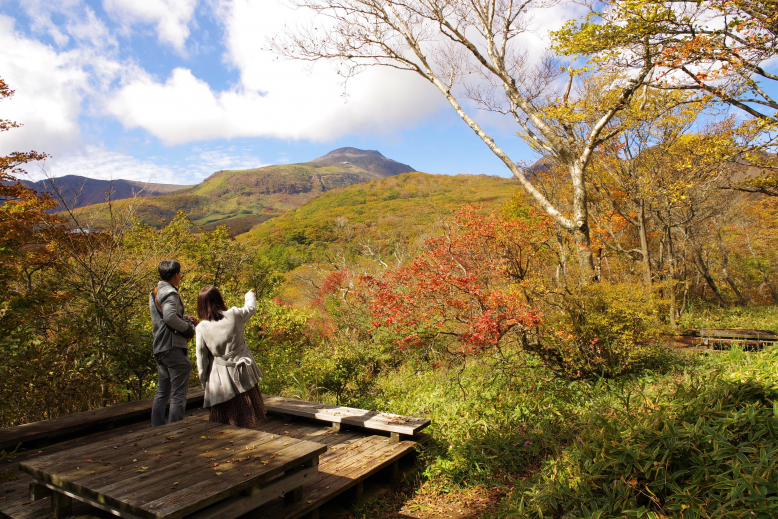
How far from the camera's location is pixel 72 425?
3971 mm

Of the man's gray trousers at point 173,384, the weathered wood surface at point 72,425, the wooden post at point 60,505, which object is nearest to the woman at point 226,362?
the man's gray trousers at point 173,384

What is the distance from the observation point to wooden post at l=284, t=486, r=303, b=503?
2887 millimetres

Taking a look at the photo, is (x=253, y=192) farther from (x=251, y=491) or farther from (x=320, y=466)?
(x=251, y=491)

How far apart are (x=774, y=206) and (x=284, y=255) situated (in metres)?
29.3

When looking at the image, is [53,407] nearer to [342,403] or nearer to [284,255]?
[342,403]

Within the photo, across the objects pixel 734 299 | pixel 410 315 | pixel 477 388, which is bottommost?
pixel 734 299

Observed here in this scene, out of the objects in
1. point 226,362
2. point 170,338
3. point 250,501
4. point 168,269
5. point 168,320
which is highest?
point 168,269

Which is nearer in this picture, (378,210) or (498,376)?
(498,376)

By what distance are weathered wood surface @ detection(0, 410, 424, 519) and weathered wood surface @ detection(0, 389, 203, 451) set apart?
114 mm

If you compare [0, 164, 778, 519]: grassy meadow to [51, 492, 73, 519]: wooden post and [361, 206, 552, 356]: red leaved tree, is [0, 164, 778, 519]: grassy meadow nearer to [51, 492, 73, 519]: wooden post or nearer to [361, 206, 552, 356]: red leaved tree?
[361, 206, 552, 356]: red leaved tree

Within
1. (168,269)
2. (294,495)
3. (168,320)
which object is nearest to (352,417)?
(294,495)

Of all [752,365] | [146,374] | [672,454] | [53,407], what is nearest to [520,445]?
[672,454]

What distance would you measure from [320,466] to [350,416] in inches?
30.7

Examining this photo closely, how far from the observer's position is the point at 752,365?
13.5 ft
